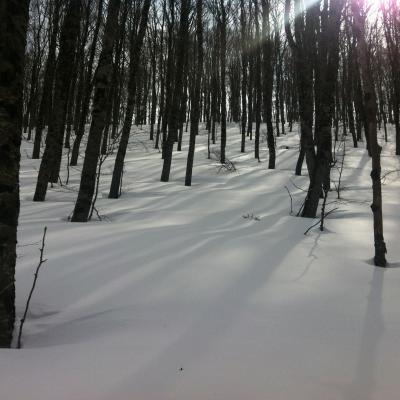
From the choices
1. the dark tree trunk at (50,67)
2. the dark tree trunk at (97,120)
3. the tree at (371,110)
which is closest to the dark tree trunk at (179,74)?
the dark tree trunk at (50,67)

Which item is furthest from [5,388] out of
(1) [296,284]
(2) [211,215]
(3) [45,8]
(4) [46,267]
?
(3) [45,8]

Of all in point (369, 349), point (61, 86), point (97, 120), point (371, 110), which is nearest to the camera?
point (369, 349)

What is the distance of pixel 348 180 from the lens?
Result: 1428 cm

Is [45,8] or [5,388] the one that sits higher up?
[45,8]

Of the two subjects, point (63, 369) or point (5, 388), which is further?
point (63, 369)

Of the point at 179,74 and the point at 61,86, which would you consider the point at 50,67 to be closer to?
the point at 179,74

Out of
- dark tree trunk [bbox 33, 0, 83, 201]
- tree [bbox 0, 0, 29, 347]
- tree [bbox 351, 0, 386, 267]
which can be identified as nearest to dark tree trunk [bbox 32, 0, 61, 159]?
dark tree trunk [bbox 33, 0, 83, 201]

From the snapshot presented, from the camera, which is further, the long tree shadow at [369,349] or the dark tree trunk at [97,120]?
the dark tree trunk at [97,120]

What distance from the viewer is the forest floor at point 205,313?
215 centimetres

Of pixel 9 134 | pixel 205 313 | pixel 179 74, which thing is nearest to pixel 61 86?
pixel 179 74

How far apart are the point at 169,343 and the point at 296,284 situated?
5.09 feet

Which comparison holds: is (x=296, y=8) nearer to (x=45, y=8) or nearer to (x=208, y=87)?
(x=45, y=8)

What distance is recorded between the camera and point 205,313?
304cm

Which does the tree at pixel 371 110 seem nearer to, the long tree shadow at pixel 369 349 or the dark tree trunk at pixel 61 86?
the long tree shadow at pixel 369 349
